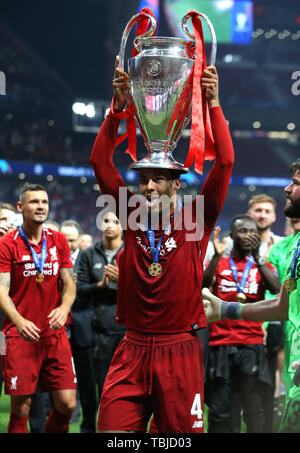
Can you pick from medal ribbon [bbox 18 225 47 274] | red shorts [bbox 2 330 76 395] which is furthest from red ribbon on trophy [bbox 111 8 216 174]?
red shorts [bbox 2 330 76 395]

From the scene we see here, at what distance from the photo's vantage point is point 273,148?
34.8 metres

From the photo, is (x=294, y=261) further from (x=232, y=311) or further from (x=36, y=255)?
(x=36, y=255)

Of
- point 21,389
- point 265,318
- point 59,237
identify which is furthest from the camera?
point 59,237

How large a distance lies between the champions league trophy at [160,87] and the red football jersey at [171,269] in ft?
0.64

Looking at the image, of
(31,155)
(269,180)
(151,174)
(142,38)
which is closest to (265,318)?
(151,174)

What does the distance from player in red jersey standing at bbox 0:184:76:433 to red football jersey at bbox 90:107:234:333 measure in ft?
5.37

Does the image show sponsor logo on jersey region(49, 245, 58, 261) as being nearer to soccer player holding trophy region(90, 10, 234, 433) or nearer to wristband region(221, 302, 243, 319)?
soccer player holding trophy region(90, 10, 234, 433)

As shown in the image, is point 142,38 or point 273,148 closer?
point 142,38

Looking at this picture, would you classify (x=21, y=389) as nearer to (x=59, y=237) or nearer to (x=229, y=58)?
(x=59, y=237)

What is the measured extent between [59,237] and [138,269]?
2072 millimetres

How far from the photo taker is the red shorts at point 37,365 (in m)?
4.60

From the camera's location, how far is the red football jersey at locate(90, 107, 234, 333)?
3020 millimetres

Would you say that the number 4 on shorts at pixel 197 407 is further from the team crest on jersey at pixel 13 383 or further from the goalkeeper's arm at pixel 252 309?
the team crest on jersey at pixel 13 383

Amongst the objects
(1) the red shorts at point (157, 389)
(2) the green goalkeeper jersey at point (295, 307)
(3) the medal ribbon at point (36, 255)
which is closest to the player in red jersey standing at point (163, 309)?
(1) the red shorts at point (157, 389)
